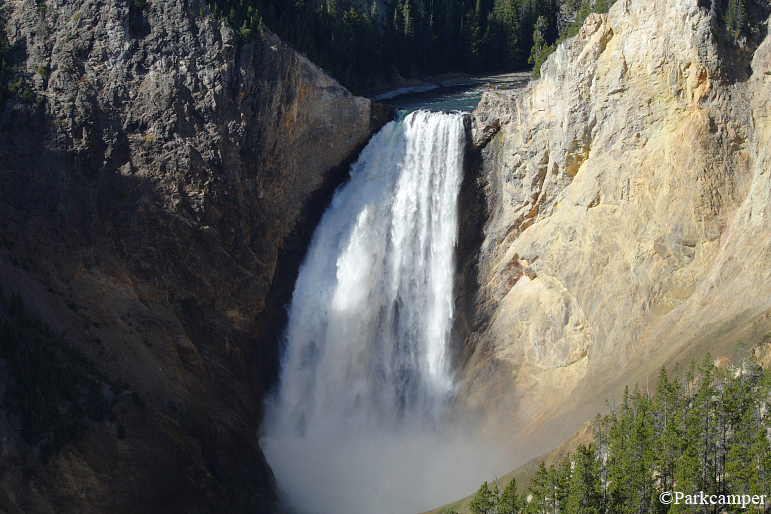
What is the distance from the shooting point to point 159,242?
4131 centimetres

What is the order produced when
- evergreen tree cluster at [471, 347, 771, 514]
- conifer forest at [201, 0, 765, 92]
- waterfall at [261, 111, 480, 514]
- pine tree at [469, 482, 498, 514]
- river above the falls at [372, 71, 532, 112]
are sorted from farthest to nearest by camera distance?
conifer forest at [201, 0, 765, 92] → river above the falls at [372, 71, 532, 112] → waterfall at [261, 111, 480, 514] → pine tree at [469, 482, 498, 514] → evergreen tree cluster at [471, 347, 771, 514]

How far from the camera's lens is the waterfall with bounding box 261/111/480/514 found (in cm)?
4500

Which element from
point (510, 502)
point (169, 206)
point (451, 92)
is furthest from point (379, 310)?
point (451, 92)

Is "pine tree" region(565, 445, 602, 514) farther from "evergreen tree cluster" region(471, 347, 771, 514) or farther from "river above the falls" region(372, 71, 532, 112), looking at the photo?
"river above the falls" region(372, 71, 532, 112)

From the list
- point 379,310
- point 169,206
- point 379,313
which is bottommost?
point 379,313

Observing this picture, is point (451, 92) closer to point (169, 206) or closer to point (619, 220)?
point (619, 220)

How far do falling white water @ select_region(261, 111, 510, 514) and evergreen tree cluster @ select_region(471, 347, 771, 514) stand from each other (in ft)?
47.3

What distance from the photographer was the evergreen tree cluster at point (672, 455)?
25984 mm

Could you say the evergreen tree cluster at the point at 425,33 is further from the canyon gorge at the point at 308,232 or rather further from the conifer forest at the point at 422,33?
the canyon gorge at the point at 308,232

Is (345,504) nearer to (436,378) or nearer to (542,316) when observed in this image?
(436,378)

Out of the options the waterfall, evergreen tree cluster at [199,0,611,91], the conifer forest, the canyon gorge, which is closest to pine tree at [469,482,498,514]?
the canyon gorge

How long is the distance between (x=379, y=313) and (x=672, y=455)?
75.3 ft

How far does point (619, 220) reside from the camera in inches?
1527

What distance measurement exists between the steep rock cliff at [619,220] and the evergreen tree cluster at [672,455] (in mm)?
2798
